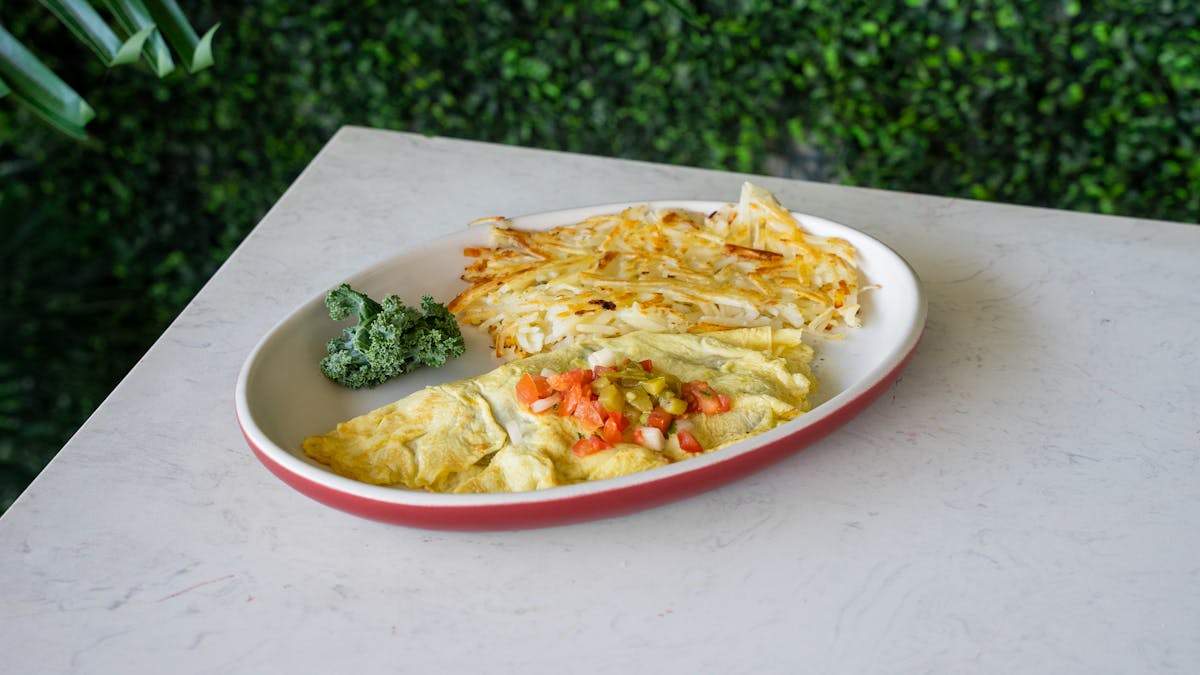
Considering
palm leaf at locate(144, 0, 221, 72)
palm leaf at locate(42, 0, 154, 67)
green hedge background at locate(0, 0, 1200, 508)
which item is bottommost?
green hedge background at locate(0, 0, 1200, 508)

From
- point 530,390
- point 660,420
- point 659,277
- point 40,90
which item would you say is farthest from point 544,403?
point 40,90

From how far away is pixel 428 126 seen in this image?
3.83 metres

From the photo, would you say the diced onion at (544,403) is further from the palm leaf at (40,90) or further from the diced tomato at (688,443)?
the palm leaf at (40,90)

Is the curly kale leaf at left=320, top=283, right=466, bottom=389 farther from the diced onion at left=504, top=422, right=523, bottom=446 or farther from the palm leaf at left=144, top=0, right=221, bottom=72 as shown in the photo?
the palm leaf at left=144, top=0, right=221, bottom=72

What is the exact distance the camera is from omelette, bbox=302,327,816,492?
1.50m

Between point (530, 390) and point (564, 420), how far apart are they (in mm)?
81

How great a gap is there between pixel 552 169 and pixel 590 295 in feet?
2.52

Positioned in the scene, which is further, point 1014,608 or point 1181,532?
point 1181,532

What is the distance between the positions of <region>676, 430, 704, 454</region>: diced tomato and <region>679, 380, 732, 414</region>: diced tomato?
0.07 m

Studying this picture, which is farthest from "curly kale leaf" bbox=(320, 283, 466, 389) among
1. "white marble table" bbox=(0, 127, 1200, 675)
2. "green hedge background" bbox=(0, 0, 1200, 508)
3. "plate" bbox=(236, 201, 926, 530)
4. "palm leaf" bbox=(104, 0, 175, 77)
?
"green hedge background" bbox=(0, 0, 1200, 508)

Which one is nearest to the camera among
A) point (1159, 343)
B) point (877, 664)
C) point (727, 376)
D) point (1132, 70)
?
point (877, 664)

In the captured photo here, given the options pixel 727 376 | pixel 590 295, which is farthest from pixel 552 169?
pixel 727 376

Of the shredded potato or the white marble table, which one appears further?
the shredded potato

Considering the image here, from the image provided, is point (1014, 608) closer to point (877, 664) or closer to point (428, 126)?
point (877, 664)
